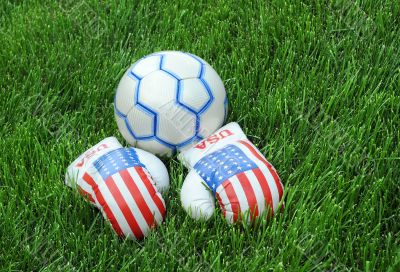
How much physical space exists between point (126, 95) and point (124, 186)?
0.47 metres

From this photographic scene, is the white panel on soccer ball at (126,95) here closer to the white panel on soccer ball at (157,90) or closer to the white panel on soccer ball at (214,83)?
the white panel on soccer ball at (157,90)

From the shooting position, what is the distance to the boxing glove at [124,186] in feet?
8.16

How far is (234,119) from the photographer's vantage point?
3.08 metres

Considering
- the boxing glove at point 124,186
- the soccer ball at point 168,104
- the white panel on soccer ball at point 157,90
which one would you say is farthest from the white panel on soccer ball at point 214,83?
the boxing glove at point 124,186

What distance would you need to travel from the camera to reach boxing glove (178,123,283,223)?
2449 mm

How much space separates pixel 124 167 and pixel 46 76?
3.86 feet

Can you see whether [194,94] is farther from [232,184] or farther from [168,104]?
[232,184]

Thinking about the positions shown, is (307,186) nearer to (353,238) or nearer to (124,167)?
(353,238)

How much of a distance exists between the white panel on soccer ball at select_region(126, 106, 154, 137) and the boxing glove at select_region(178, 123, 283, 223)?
0.82 feet

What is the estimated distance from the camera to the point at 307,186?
8.56 ft

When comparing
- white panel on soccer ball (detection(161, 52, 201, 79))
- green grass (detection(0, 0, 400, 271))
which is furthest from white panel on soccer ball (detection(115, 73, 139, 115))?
green grass (detection(0, 0, 400, 271))

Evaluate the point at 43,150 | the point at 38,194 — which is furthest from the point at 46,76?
the point at 38,194

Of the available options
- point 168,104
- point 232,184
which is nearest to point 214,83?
point 168,104

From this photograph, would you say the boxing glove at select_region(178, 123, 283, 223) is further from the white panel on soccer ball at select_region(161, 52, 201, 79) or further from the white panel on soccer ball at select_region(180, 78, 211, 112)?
the white panel on soccer ball at select_region(161, 52, 201, 79)
